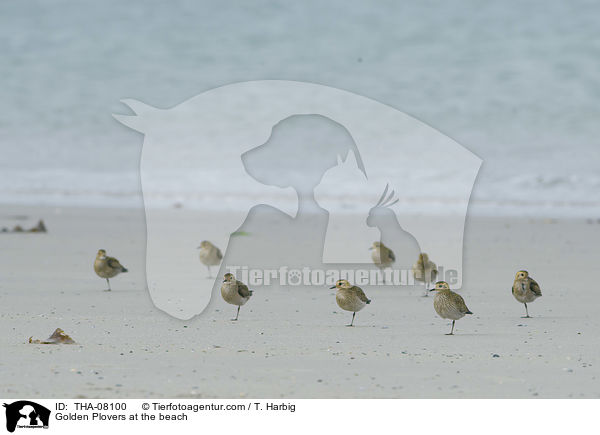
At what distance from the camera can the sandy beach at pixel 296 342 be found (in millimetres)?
4898

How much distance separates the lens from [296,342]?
20.2ft

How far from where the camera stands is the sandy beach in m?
4.90

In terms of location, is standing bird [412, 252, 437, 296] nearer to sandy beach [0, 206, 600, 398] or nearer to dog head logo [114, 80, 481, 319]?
sandy beach [0, 206, 600, 398]

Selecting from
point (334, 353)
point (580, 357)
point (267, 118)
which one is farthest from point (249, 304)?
point (267, 118)

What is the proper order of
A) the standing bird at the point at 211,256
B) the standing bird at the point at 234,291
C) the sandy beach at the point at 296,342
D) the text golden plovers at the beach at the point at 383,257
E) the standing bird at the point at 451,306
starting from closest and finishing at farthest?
the sandy beach at the point at 296,342 → the standing bird at the point at 451,306 → the standing bird at the point at 234,291 → the text golden plovers at the beach at the point at 383,257 → the standing bird at the point at 211,256

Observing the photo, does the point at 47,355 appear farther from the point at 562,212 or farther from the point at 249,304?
the point at 562,212

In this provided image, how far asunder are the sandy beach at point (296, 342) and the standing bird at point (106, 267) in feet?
0.57

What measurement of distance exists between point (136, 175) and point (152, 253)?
1082 cm

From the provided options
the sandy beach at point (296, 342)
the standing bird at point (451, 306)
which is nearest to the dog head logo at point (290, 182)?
the sandy beach at point (296, 342)

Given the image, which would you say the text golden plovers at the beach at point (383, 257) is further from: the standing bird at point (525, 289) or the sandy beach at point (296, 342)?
the standing bird at point (525, 289)

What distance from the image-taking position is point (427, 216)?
1642 cm
